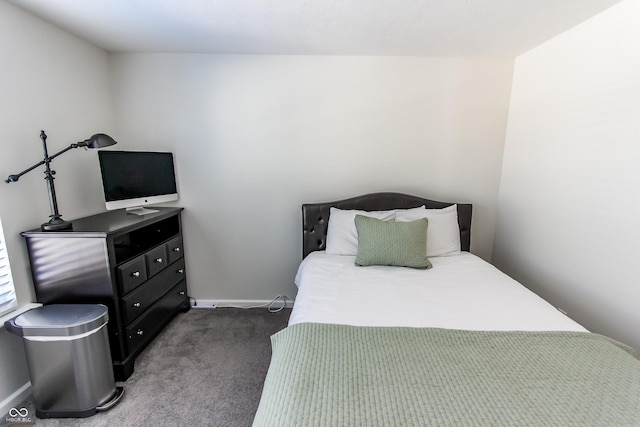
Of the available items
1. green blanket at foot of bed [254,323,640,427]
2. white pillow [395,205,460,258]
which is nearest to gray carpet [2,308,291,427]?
green blanket at foot of bed [254,323,640,427]

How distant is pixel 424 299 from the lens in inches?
66.4

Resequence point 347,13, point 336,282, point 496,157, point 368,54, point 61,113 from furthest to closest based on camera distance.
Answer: point 496,157 < point 368,54 < point 61,113 < point 336,282 < point 347,13

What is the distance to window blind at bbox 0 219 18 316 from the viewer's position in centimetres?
164

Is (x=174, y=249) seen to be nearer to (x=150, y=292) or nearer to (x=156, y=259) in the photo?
(x=156, y=259)

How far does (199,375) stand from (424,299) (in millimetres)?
1549

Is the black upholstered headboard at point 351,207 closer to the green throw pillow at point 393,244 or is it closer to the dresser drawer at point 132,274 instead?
the green throw pillow at point 393,244

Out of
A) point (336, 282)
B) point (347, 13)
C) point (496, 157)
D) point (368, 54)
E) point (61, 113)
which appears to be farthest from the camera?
point (496, 157)

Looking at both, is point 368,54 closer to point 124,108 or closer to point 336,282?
point 336,282

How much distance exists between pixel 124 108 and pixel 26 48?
30.7 inches

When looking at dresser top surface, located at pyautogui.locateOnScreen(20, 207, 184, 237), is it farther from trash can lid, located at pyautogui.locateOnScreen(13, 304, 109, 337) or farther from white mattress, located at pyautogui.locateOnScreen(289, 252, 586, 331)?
white mattress, located at pyautogui.locateOnScreen(289, 252, 586, 331)

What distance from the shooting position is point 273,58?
250cm

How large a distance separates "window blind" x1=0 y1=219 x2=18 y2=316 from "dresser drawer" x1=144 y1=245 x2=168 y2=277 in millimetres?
688

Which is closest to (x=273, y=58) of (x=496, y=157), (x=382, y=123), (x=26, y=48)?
(x=382, y=123)

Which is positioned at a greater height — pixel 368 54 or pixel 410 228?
pixel 368 54
